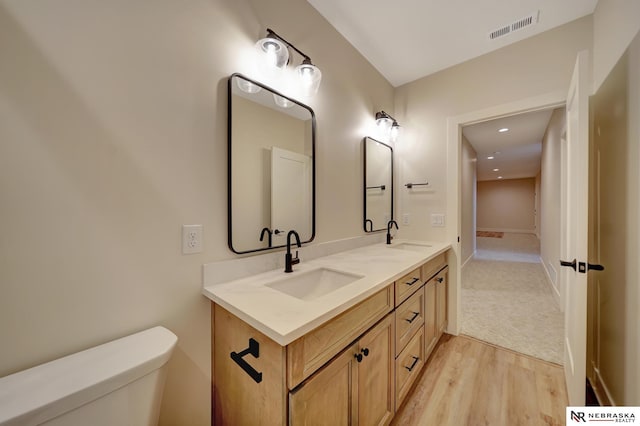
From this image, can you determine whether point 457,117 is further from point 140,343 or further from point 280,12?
point 140,343

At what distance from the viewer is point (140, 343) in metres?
0.81

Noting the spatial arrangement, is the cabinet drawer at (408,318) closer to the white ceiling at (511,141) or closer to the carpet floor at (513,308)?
the carpet floor at (513,308)

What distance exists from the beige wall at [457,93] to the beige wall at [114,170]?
73.2 inches

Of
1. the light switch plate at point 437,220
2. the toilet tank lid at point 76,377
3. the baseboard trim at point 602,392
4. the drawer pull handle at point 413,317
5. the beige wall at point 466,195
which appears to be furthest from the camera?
the beige wall at point 466,195

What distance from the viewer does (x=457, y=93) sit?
226 centimetres

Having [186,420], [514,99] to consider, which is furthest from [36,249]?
[514,99]

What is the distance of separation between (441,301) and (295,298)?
5.57ft

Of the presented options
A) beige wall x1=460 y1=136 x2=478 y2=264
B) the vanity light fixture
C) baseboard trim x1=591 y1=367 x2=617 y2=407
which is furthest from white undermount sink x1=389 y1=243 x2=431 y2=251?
beige wall x1=460 y1=136 x2=478 y2=264

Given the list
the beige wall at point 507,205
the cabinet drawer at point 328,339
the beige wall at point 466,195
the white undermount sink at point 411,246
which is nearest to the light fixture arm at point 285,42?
the cabinet drawer at point 328,339

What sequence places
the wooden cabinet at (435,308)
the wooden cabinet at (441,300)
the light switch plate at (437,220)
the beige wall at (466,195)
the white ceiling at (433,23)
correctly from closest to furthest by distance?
the white ceiling at (433,23), the wooden cabinet at (435,308), the wooden cabinet at (441,300), the light switch plate at (437,220), the beige wall at (466,195)

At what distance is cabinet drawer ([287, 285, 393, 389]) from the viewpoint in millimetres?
732

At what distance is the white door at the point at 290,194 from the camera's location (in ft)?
4.54

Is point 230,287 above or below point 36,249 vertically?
below

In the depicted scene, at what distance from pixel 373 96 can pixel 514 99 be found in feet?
3.92
